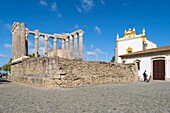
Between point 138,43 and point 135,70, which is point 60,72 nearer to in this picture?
point 135,70

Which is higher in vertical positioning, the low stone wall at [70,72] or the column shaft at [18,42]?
the column shaft at [18,42]

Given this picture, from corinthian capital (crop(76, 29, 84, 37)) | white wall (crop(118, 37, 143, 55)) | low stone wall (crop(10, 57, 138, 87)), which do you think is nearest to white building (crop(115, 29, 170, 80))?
low stone wall (crop(10, 57, 138, 87))

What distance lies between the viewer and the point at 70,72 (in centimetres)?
1130

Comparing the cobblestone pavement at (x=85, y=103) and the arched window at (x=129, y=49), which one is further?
the arched window at (x=129, y=49)

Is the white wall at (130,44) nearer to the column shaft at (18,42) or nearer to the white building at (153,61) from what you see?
the white building at (153,61)

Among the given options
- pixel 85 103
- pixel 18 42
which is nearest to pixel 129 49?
pixel 18 42

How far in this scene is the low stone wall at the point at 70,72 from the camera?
1073 cm

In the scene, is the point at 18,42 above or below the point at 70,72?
above

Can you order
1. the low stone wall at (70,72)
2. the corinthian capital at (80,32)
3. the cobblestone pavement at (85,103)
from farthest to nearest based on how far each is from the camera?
the corinthian capital at (80,32) < the low stone wall at (70,72) < the cobblestone pavement at (85,103)

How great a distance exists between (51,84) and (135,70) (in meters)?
9.80

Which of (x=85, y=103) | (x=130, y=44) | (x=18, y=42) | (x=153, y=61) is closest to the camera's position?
(x=85, y=103)

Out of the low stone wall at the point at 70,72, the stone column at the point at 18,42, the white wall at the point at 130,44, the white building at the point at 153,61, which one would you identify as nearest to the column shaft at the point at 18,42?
the stone column at the point at 18,42

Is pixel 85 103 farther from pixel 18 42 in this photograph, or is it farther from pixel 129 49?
pixel 129 49

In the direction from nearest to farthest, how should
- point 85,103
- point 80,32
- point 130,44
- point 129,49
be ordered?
point 85,103 → point 80,32 → point 129,49 → point 130,44
